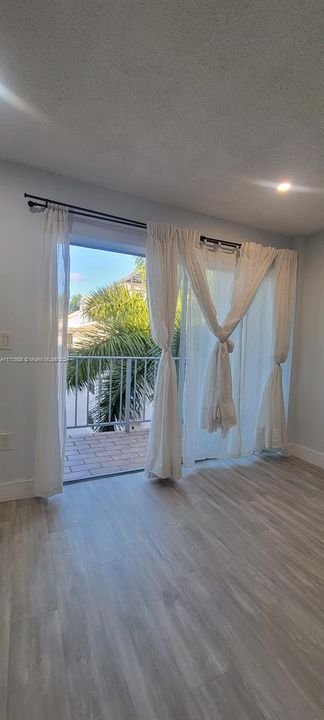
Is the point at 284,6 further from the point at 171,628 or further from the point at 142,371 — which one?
the point at 142,371

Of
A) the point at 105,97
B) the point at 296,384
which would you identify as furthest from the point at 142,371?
the point at 105,97

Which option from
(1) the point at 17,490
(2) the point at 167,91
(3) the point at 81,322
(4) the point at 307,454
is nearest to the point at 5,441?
(1) the point at 17,490

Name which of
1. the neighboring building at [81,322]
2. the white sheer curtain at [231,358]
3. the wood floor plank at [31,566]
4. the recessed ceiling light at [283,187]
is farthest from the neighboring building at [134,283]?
the wood floor plank at [31,566]

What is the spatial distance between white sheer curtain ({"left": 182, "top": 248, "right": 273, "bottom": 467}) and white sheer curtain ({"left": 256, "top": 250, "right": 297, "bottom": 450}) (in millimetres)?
67

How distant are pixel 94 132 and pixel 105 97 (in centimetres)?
29

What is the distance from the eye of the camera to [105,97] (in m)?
1.50

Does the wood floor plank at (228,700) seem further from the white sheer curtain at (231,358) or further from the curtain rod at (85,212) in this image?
the curtain rod at (85,212)

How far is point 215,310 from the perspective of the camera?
2.85 meters

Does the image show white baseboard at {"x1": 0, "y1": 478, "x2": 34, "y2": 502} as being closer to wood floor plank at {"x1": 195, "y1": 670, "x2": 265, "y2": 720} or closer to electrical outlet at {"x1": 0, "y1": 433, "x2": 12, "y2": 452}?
electrical outlet at {"x1": 0, "y1": 433, "x2": 12, "y2": 452}

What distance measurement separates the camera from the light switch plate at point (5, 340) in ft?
7.26

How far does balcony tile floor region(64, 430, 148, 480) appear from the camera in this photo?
2.84m

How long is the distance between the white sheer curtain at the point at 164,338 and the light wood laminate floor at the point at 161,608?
1.05 feet

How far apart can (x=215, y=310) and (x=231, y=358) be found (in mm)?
534

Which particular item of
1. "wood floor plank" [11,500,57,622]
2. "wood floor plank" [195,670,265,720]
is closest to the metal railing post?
"wood floor plank" [11,500,57,622]
